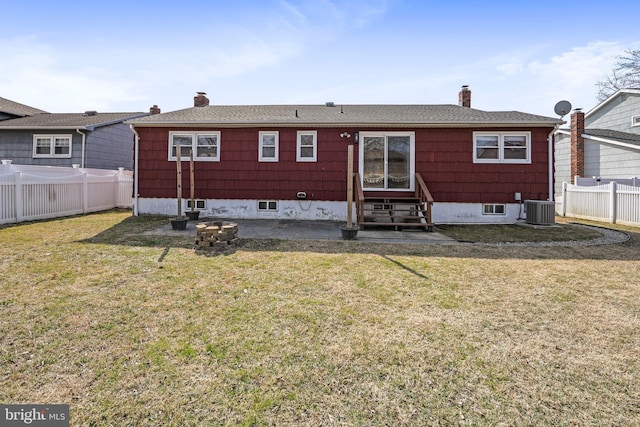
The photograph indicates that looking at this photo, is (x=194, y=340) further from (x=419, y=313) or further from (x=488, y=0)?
(x=488, y=0)

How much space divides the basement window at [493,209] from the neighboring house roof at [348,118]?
2.53m

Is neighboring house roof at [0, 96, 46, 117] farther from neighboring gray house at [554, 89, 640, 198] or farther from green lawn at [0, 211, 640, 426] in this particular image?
neighboring gray house at [554, 89, 640, 198]

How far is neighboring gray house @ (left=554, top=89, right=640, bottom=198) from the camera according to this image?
13211 mm

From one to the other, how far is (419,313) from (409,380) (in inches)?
46.8

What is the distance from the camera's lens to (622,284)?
4.28 m

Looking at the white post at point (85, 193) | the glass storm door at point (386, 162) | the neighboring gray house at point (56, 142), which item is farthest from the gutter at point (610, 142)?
the neighboring gray house at point (56, 142)

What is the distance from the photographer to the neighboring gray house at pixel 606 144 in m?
13.2

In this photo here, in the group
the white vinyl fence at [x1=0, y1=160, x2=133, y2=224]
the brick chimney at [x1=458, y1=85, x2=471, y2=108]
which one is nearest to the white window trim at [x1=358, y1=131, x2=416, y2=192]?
the brick chimney at [x1=458, y1=85, x2=471, y2=108]

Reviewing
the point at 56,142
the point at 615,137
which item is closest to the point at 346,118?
the point at 615,137

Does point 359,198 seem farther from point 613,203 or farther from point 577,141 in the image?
point 577,141

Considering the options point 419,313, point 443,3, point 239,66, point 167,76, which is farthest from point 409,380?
point 167,76

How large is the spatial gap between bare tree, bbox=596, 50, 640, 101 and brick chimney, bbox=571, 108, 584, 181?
1585 centimetres

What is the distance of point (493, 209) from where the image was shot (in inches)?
393

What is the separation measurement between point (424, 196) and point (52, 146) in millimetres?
17274
